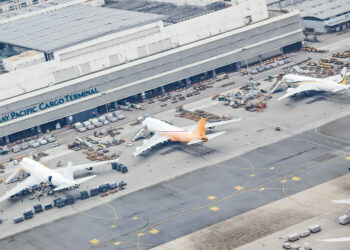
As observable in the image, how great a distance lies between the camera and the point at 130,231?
139 m

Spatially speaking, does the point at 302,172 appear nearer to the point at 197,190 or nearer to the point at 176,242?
the point at 197,190

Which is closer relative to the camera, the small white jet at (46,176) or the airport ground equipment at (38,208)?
the airport ground equipment at (38,208)

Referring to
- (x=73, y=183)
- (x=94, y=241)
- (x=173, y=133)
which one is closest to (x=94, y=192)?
Answer: (x=73, y=183)

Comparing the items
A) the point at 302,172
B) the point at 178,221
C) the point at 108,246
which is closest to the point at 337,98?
the point at 302,172

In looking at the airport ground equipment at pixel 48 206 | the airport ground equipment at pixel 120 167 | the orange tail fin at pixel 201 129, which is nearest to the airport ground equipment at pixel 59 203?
the airport ground equipment at pixel 48 206

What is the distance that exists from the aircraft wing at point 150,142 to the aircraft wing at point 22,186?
83.7 feet

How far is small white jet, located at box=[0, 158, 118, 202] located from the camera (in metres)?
159

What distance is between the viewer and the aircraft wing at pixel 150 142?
6969 inches

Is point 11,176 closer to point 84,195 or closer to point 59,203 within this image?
point 59,203

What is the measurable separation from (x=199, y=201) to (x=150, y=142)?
3717 cm

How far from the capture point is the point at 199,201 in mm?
147000

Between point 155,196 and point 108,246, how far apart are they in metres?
22.2

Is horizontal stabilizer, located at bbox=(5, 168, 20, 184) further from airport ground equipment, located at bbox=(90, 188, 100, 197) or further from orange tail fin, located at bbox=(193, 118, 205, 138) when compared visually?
orange tail fin, located at bbox=(193, 118, 205, 138)

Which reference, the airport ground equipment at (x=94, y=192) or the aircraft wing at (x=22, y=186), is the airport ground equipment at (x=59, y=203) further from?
the aircraft wing at (x=22, y=186)
